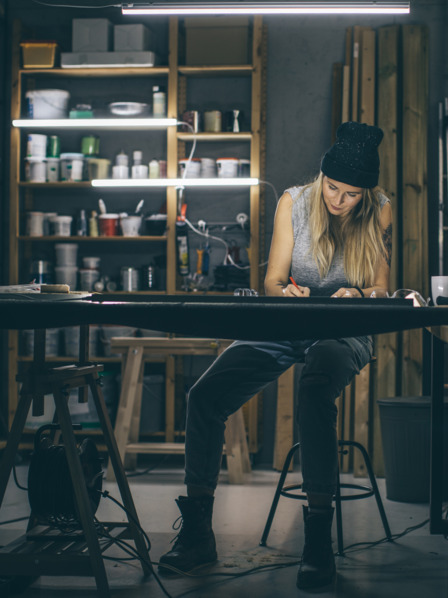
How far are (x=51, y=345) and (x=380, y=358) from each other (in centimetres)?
203

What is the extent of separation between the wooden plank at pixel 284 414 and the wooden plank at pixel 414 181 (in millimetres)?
690

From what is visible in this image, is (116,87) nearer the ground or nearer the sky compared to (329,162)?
nearer the sky

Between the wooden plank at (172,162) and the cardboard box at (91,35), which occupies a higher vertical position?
the cardboard box at (91,35)

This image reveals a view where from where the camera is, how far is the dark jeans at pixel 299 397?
2029mm

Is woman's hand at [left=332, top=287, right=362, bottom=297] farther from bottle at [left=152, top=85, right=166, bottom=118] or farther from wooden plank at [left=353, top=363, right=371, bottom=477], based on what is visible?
bottle at [left=152, top=85, right=166, bottom=118]

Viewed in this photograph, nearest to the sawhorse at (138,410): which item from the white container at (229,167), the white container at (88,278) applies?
the white container at (88,278)

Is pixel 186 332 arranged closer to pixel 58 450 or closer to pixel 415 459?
pixel 58 450

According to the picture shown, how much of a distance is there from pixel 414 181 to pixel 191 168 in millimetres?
1350

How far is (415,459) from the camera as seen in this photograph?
3236mm

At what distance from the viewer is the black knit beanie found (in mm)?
2461

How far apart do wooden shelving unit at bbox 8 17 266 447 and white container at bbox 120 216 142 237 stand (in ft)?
0.15

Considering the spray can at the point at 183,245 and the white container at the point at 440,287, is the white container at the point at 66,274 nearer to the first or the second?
the spray can at the point at 183,245

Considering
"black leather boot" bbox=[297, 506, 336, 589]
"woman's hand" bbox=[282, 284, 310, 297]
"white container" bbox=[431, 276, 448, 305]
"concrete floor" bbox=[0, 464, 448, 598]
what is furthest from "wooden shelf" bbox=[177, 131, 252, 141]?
"black leather boot" bbox=[297, 506, 336, 589]

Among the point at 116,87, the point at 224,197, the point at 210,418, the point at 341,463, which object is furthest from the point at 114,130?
the point at 210,418
